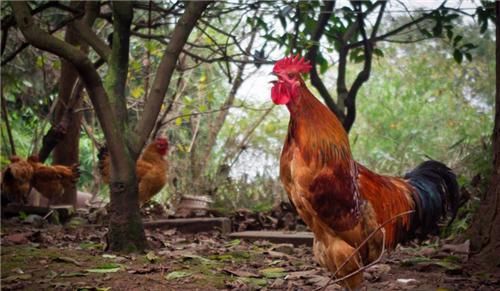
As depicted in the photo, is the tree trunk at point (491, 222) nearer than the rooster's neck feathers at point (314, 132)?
No

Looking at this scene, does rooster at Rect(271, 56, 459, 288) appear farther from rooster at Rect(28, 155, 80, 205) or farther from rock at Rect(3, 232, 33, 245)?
rooster at Rect(28, 155, 80, 205)

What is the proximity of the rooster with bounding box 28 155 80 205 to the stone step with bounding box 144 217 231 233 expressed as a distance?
4.45 feet

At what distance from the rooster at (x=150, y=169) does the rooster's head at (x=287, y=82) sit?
11.9ft

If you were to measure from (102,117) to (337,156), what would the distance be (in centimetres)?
172

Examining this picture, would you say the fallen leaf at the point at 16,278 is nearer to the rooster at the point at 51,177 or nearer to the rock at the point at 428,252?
the rock at the point at 428,252

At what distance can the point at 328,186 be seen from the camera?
2889 mm

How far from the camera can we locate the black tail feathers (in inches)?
137

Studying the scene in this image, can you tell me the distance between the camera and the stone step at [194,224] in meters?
5.96

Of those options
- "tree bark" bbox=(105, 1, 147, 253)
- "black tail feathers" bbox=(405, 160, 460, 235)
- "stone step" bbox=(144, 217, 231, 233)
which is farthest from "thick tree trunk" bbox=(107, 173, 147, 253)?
"stone step" bbox=(144, 217, 231, 233)

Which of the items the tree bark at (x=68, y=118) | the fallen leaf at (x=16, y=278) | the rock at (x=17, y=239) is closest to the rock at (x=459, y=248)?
the fallen leaf at (x=16, y=278)

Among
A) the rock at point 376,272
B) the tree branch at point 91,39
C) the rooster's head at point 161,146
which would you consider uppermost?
the tree branch at point 91,39

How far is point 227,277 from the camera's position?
3500 millimetres

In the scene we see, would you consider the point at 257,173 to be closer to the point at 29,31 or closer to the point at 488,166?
the point at 488,166

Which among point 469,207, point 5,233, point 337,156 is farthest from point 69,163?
point 337,156
